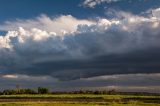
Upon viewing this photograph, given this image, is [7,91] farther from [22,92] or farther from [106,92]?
[106,92]

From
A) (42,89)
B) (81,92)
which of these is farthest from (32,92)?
(81,92)

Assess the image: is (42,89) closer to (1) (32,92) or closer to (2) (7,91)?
(1) (32,92)

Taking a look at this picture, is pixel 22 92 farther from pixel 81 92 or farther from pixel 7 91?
pixel 81 92

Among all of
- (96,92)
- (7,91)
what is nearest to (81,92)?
(96,92)

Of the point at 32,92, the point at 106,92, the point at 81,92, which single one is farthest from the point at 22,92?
the point at 106,92

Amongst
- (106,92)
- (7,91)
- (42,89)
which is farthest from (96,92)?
(7,91)

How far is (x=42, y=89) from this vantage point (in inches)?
7466

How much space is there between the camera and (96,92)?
178375 millimetres

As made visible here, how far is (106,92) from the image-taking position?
18112 cm

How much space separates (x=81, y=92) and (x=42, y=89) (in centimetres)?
2199

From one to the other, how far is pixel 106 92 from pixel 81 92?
12854mm

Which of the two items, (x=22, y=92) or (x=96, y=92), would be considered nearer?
(x=96, y=92)

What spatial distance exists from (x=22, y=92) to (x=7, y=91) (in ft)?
26.0

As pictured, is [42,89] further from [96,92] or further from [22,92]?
[96,92]
